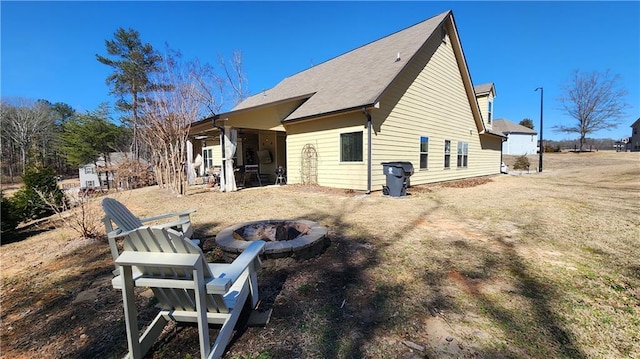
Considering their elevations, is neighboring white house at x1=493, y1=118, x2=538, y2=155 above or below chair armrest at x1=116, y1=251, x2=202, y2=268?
above

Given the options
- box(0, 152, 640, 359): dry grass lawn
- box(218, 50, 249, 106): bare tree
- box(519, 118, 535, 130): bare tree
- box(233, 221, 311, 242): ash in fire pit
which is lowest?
box(0, 152, 640, 359): dry grass lawn

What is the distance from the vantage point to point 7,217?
585cm

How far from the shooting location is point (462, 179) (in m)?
14.0

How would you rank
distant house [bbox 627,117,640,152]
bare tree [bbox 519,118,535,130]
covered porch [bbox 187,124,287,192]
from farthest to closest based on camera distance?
bare tree [bbox 519,118,535,130]
distant house [bbox 627,117,640,152]
covered porch [bbox 187,124,287,192]

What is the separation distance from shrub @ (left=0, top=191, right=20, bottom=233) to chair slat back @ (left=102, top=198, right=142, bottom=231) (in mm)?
5373

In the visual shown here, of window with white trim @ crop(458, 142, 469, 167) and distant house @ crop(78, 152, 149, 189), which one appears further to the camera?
distant house @ crop(78, 152, 149, 189)

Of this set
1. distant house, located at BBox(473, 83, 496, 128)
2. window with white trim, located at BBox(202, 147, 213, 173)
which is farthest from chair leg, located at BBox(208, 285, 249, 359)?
distant house, located at BBox(473, 83, 496, 128)

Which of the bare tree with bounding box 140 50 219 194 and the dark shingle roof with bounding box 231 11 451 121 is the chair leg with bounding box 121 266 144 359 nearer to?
the dark shingle roof with bounding box 231 11 451 121

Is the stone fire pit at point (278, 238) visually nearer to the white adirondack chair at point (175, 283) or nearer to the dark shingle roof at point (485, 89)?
the white adirondack chair at point (175, 283)

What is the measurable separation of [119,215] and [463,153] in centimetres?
1509

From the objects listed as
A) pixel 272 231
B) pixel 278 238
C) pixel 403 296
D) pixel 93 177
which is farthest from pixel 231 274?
pixel 93 177

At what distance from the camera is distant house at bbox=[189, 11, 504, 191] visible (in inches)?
376

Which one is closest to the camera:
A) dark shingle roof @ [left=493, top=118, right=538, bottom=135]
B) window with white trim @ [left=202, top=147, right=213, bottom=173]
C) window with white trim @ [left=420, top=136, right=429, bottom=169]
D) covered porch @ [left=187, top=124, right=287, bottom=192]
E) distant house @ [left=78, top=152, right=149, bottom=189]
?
window with white trim @ [left=420, top=136, right=429, bottom=169]

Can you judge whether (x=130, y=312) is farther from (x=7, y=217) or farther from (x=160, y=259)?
(x=7, y=217)
